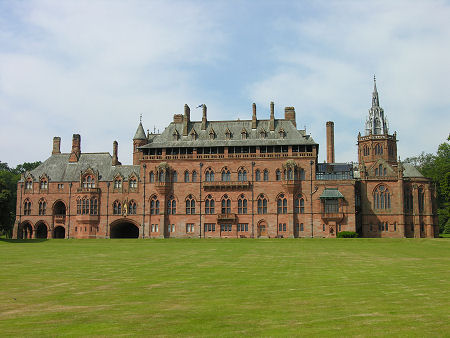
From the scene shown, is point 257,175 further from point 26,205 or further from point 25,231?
point 25,231

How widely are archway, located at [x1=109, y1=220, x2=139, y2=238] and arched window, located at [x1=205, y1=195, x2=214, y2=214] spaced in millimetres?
14565

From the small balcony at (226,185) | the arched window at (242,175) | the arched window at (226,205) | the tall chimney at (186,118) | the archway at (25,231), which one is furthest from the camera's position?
the archway at (25,231)

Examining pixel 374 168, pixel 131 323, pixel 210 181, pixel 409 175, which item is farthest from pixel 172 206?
pixel 131 323

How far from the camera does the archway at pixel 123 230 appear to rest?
8238 centimetres

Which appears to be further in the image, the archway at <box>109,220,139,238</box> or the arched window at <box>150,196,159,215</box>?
the archway at <box>109,220,139,238</box>

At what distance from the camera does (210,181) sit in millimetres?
79000

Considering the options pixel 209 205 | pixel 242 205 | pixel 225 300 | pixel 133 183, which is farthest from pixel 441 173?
pixel 225 300

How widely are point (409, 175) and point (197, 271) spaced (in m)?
64.2

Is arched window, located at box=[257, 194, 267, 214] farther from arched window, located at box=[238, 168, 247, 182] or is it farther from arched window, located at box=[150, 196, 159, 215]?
arched window, located at box=[150, 196, 159, 215]

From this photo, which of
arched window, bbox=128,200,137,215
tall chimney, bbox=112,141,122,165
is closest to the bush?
arched window, bbox=128,200,137,215

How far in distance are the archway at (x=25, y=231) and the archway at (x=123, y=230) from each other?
53.4 ft

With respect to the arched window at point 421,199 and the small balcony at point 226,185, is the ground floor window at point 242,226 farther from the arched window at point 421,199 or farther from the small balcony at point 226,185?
the arched window at point 421,199

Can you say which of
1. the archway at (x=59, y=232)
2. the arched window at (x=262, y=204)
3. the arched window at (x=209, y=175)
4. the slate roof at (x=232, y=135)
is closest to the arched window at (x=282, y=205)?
the arched window at (x=262, y=204)

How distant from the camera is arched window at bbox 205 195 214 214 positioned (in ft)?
258
